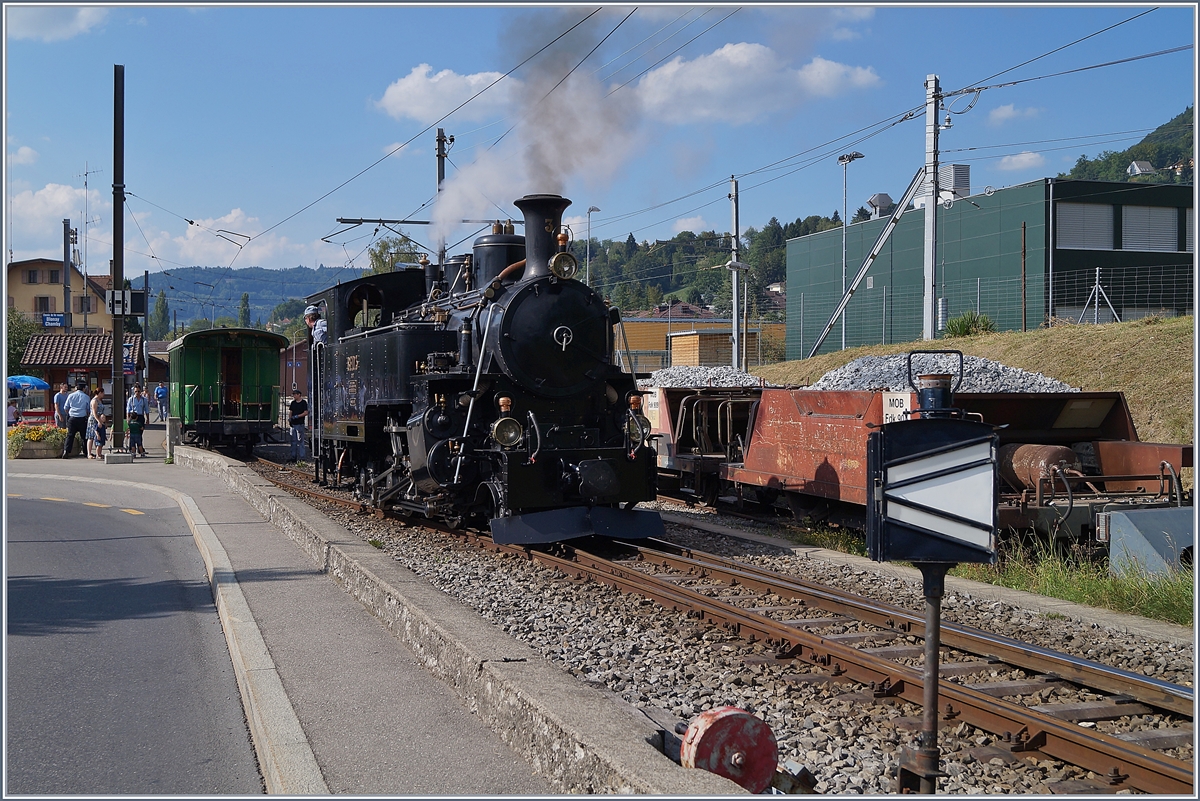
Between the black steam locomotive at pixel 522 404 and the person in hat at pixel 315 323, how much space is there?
331cm

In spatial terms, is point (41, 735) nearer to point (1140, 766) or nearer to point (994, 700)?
point (994, 700)

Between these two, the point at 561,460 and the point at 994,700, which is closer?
the point at 994,700

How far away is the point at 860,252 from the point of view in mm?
42156

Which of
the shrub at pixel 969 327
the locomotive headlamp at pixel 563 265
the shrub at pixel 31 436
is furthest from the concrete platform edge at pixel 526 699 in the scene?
the shrub at pixel 969 327

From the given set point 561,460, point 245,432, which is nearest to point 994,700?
point 561,460

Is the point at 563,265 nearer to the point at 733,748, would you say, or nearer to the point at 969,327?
the point at 733,748

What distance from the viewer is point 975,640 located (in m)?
5.68

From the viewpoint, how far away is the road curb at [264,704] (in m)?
3.99

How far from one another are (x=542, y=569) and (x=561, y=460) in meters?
1.15

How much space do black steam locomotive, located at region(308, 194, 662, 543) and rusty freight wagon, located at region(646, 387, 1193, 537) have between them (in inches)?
86.3

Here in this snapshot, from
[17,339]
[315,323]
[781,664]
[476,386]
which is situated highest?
[17,339]

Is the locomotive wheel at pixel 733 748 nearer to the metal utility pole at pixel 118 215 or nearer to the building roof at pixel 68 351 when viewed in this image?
the metal utility pole at pixel 118 215

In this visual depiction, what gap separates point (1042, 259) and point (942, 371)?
21148 millimetres

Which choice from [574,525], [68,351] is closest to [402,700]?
[574,525]
